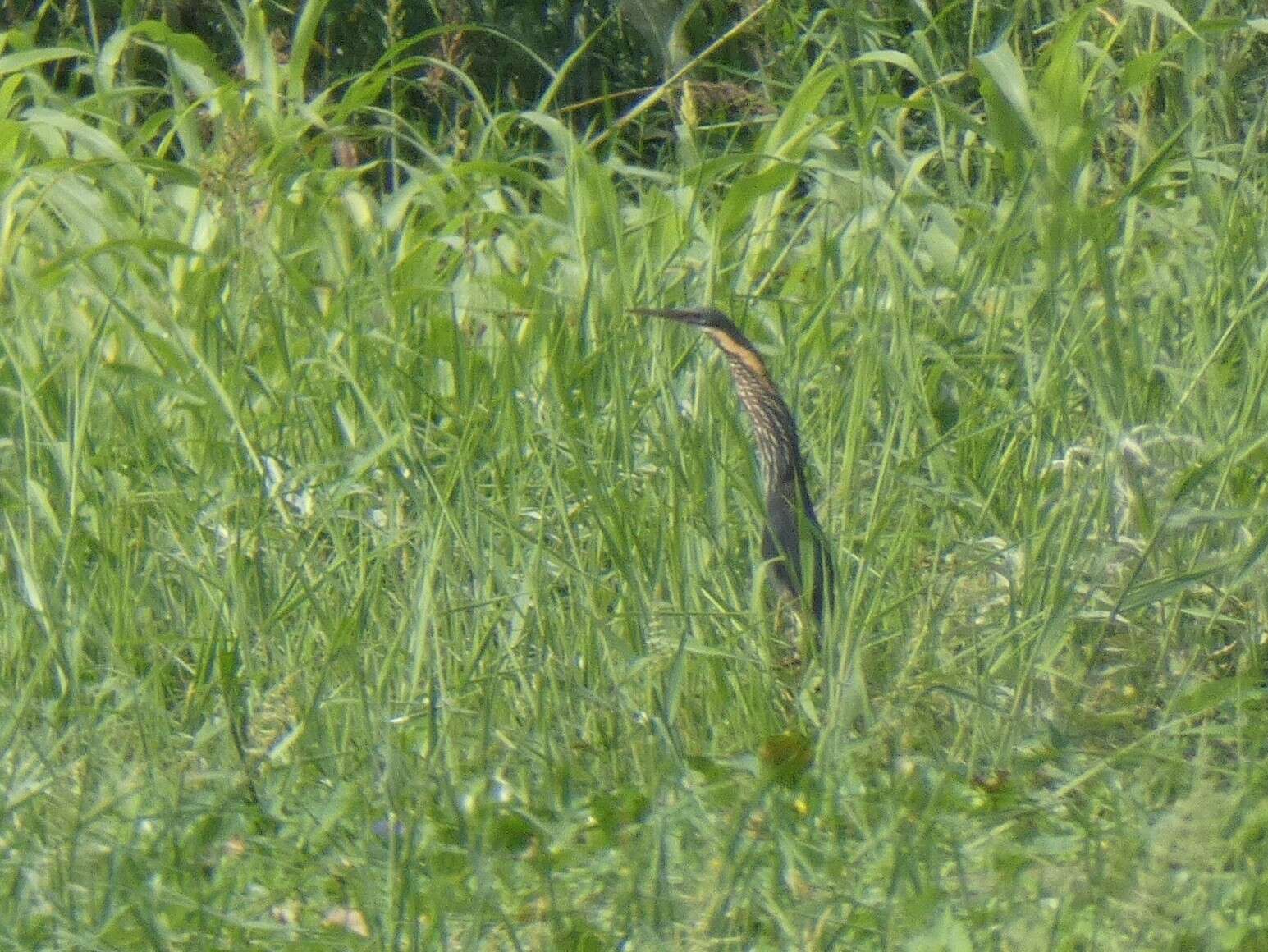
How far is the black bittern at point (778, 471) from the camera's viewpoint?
3.36m

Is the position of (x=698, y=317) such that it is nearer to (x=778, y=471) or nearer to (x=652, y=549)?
(x=778, y=471)

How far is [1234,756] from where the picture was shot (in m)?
3.25

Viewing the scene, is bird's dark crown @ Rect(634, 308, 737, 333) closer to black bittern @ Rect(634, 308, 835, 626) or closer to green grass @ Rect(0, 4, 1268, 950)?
black bittern @ Rect(634, 308, 835, 626)

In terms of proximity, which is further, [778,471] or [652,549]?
[778,471]

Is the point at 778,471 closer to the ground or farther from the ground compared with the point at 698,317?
closer to the ground

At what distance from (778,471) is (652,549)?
27 cm

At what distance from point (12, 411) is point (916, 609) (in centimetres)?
190

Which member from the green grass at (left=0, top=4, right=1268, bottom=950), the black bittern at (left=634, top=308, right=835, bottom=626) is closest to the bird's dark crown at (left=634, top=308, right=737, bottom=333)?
the black bittern at (left=634, top=308, right=835, bottom=626)

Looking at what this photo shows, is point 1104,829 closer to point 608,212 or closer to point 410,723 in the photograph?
point 410,723

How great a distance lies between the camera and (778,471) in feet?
11.9

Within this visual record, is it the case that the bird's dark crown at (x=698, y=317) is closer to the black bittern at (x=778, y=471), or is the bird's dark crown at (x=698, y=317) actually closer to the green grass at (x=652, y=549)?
the black bittern at (x=778, y=471)

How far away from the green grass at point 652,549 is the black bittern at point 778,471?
2.2 inches

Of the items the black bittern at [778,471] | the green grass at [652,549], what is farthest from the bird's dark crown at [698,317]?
the green grass at [652,549]

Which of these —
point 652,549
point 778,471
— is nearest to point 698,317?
point 778,471
